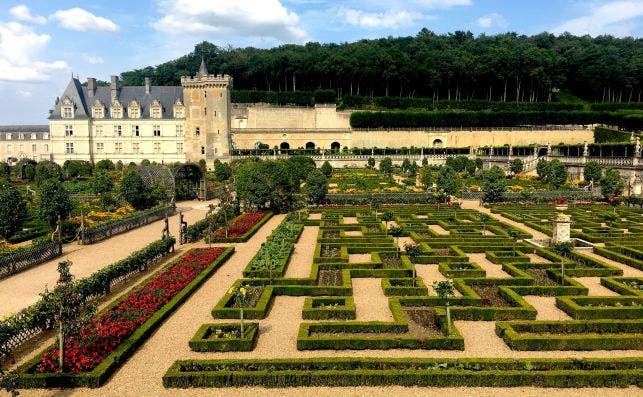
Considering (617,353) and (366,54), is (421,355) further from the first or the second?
(366,54)

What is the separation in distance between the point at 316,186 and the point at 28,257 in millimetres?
20127

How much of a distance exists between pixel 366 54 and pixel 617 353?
78.5 meters

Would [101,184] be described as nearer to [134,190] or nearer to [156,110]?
[134,190]

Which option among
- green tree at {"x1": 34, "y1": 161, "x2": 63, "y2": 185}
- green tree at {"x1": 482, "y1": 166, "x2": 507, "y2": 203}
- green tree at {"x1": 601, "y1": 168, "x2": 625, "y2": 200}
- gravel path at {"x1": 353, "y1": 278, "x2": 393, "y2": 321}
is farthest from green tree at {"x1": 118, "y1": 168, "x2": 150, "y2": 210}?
green tree at {"x1": 601, "y1": 168, "x2": 625, "y2": 200}

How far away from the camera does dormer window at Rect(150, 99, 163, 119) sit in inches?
2552

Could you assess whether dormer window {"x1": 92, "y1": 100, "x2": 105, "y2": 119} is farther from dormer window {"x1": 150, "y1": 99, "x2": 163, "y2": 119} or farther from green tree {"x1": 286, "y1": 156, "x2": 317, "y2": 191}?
green tree {"x1": 286, "y1": 156, "x2": 317, "y2": 191}

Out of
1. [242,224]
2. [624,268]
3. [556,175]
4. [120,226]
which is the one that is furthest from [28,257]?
[556,175]

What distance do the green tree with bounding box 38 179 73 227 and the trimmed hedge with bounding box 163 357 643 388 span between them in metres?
16.4

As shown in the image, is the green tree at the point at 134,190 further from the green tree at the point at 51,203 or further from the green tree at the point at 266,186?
the green tree at the point at 51,203

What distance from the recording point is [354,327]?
13.3m

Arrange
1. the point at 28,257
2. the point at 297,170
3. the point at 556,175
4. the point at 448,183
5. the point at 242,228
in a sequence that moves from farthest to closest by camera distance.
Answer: the point at 556,175, the point at 297,170, the point at 448,183, the point at 242,228, the point at 28,257

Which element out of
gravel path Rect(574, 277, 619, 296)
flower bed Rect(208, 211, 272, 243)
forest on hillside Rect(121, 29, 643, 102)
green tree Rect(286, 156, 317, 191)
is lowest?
gravel path Rect(574, 277, 619, 296)

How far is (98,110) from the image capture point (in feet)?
212

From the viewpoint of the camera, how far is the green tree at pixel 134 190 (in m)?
33.1
